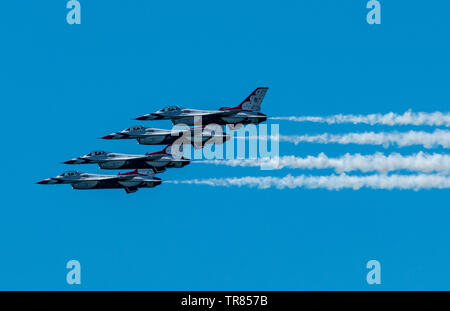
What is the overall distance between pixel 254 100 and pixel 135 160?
14.1 meters

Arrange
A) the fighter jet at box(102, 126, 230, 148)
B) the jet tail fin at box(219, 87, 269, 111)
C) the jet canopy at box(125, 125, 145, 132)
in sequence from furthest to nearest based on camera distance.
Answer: the jet tail fin at box(219, 87, 269, 111) → the jet canopy at box(125, 125, 145, 132) → the fighter jet at box(102, 126, 230, 148)

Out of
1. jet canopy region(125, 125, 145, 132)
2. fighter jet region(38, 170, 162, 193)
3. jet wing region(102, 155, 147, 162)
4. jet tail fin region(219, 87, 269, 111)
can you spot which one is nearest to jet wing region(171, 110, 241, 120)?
jet tail fin region(219, 87, 269, 111)

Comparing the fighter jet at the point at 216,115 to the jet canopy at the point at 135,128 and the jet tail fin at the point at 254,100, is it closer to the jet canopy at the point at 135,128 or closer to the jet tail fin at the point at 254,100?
the jet tail fin at the point at 254,100

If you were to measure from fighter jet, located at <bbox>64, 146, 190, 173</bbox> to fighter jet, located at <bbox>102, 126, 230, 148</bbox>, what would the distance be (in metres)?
1.33

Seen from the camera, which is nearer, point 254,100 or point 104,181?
point 104,181

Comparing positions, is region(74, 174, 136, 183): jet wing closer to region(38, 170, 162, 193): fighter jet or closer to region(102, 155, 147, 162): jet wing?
region(38, 170, 162, 193): fighter jet

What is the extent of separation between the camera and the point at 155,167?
118 m

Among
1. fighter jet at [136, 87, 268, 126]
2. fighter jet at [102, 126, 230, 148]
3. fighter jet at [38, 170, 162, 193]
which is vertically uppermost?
fighter jet at [136, 87, 268, 126]

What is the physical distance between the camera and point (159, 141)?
389ft

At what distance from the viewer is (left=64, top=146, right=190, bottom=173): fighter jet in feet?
387

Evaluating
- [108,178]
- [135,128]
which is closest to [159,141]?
[135,128]

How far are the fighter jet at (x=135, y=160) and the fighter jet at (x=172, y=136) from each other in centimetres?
133

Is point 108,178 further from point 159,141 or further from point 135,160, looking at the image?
point 159,141
